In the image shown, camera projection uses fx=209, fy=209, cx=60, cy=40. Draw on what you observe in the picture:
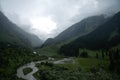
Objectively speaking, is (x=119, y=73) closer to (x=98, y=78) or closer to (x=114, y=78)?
(x=114, y=78)

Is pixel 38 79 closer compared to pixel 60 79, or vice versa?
pixel 60 79

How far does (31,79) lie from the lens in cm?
13375

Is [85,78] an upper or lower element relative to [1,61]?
lower

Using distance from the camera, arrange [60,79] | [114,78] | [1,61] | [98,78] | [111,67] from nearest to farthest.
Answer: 1. [60,79]
2. [98,78]
3. [114,78]
4. [111,67]
5. [1,61]

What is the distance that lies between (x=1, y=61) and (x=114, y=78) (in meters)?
98.9

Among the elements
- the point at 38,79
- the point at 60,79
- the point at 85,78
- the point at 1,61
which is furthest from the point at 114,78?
the point at 1,61

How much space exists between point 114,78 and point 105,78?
1040cm

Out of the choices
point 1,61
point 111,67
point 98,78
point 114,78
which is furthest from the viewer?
point 1,61

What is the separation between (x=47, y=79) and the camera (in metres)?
124

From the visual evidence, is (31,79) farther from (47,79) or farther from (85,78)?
(85,78)

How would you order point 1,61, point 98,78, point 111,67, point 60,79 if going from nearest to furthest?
point 60,79
point 98,78
point 111,67
point 1,61

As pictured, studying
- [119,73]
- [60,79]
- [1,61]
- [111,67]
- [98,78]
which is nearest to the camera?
[60,79]

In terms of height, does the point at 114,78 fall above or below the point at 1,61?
below

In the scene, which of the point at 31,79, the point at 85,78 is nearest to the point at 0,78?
the point at 31,79
